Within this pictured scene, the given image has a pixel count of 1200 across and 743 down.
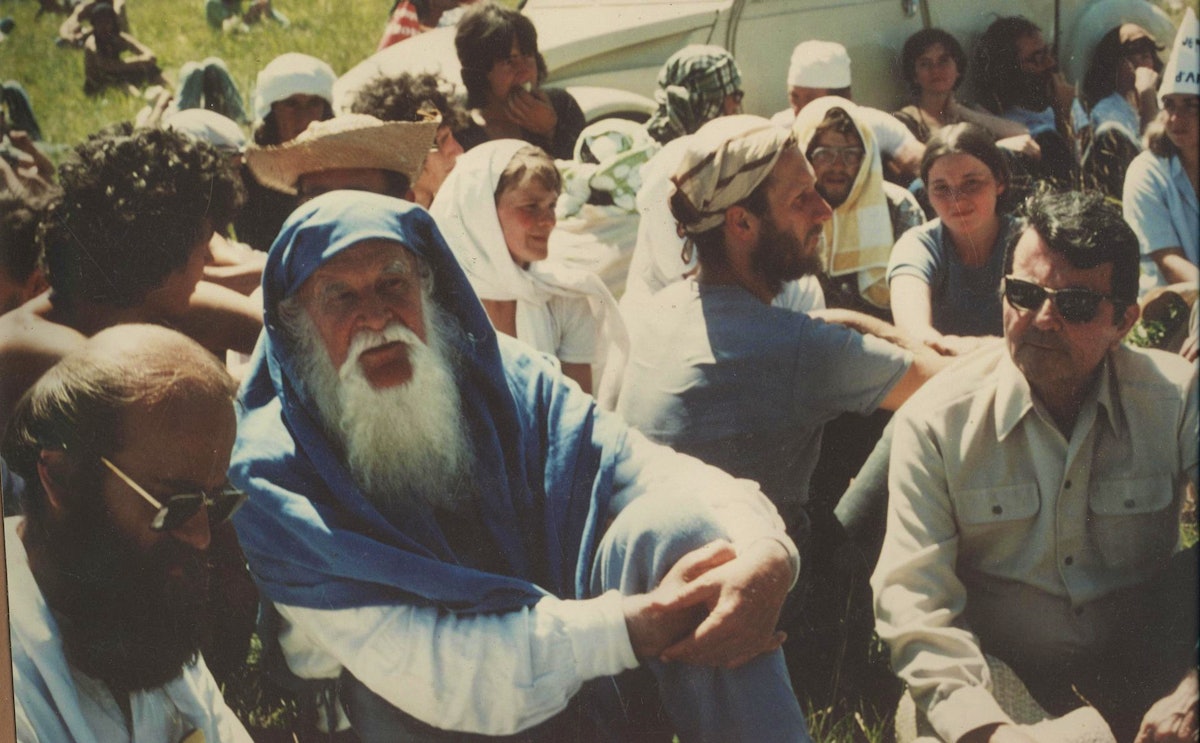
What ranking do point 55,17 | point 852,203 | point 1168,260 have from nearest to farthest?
point 1168,260 → point 852,203 → point 55,17

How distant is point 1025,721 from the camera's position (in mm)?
2861

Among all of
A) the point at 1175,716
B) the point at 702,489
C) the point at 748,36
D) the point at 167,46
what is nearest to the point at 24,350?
the point at 167,46

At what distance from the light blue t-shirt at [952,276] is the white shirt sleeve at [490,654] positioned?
0.98 metres

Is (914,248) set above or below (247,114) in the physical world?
below

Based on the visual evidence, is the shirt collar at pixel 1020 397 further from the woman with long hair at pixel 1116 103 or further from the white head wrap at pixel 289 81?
the white head wrap at pixel 289 81

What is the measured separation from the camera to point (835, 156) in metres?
3.04

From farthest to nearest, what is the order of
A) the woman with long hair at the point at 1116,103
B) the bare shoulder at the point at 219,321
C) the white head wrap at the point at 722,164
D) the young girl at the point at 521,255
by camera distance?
1. the bare shoulder at the point at 219,321
2. the young girl at the point at 521,255
3. the white head wrap at the point at 722,164
4. the woman with long hair at the point at 1116,103

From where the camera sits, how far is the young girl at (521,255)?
315 centimetres

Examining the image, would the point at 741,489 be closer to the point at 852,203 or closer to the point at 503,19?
the point at 852,203

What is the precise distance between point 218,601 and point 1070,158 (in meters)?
2.27

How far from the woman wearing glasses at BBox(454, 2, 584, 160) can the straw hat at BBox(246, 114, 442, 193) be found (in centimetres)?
12

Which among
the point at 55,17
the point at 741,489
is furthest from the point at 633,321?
the point at 55,17

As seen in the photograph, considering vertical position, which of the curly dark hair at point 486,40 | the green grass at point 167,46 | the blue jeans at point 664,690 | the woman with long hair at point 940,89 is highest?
the green grass at point 167,46

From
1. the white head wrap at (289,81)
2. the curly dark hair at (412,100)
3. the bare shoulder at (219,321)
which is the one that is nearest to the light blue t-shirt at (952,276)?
the curly dark hair at (412,100)
